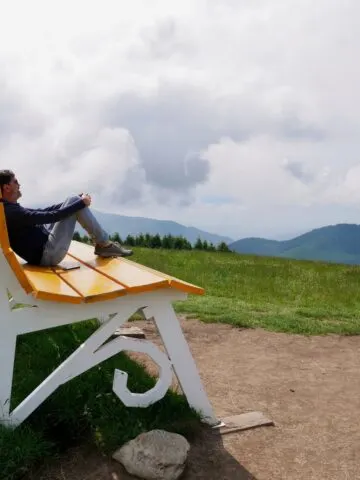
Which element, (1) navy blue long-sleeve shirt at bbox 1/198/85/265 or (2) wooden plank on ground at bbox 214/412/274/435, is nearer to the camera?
(2) wooden plank on ground at bbox 214/412/274/435

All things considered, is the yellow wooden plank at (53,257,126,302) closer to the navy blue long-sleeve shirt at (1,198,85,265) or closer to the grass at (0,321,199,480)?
the navy blue long-sleeve shirt at (1,198,85,265)

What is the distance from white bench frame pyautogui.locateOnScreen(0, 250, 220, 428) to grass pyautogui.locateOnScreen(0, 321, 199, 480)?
0.49ft

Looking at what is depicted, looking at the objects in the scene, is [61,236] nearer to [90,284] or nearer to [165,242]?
[90,284]

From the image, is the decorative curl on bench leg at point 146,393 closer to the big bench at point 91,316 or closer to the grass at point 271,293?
the big bench at point 91,316

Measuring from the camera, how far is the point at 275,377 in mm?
5074

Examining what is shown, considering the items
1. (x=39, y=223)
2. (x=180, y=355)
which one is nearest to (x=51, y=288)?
(x=39, y=223)

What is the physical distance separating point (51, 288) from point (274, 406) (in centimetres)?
212

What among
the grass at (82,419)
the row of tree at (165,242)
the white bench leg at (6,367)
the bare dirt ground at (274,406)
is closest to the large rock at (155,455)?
the bare dirt ground at (274,406)

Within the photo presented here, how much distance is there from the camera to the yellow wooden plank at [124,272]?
138 inches

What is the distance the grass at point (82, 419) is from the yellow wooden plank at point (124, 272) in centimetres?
84

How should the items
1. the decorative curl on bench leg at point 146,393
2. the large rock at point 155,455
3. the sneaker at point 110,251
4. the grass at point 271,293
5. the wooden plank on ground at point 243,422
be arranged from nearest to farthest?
the large rock at point 155,455 < the decorative curl on bench leg at point 146,393 < the wooden plank on ground at point 243,422 < the sneaker at point 110,251 < the grass at point 271,293

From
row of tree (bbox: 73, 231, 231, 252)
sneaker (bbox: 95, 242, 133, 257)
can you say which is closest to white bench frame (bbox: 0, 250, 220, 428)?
sneaker (bbox: 95, 242, 133, 257)

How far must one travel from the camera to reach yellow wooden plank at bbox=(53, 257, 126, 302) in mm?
3365

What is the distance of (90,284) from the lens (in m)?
3.65
